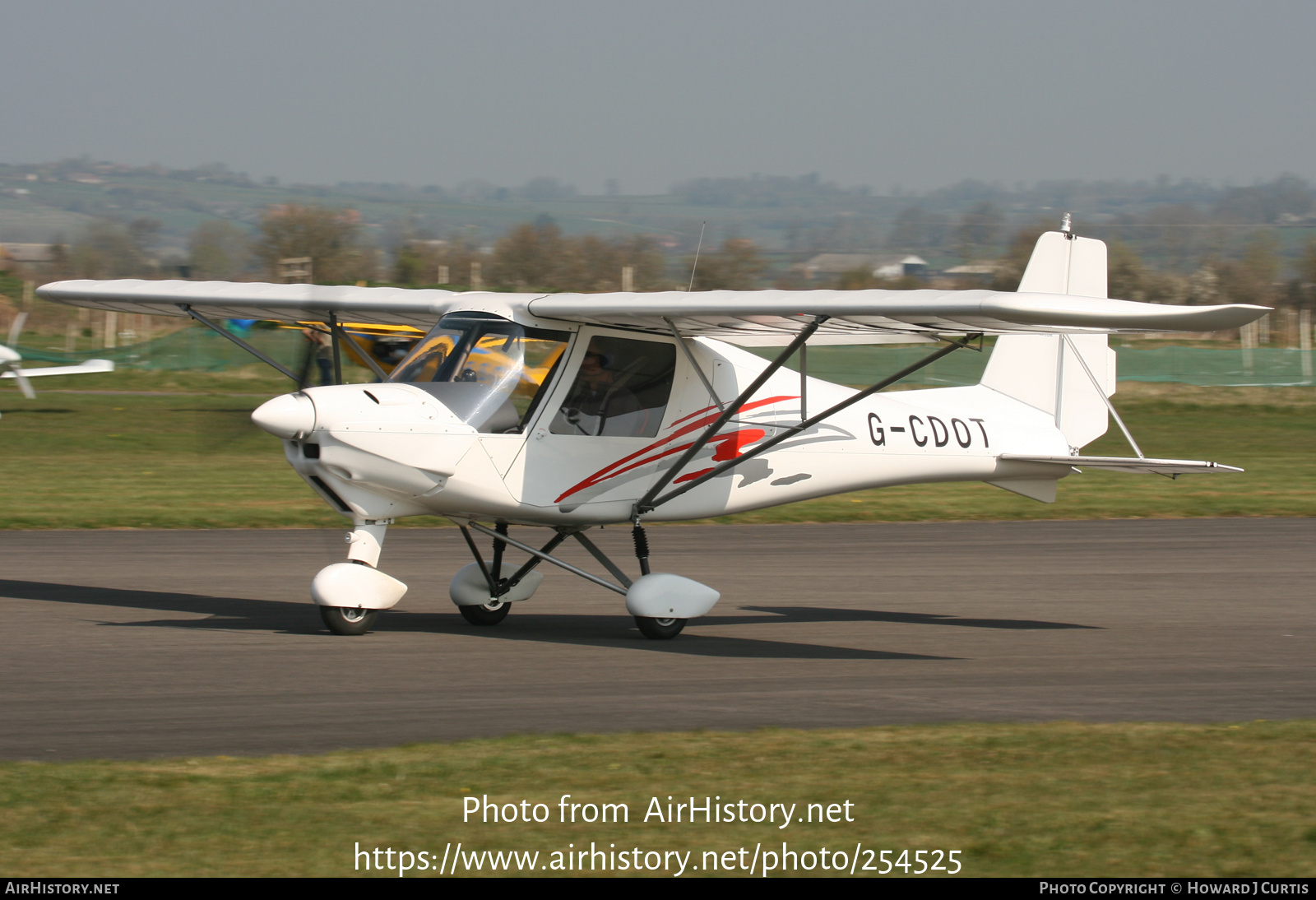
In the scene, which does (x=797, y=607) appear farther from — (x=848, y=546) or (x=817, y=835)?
(x=817, y=835)

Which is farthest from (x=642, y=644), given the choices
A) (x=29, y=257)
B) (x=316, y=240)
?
(x=29, y=257)

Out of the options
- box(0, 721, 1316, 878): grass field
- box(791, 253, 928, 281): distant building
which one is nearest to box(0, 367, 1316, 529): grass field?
box(0, 721, 1316, 878): grass field

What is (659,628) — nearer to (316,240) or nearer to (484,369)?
(484,369)

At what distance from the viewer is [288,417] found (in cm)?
929

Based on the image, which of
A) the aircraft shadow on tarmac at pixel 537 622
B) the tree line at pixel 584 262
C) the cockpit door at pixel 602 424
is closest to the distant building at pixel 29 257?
the tree line at pixel 584 262

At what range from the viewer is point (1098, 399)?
12.6 meters

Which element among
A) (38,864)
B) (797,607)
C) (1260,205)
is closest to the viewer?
(38,864)

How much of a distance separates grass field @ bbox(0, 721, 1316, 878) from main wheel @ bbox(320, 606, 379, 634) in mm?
3472

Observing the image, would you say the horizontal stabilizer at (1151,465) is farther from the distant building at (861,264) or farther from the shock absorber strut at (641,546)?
the distant building at (861,264)

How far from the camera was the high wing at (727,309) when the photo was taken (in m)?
8.27

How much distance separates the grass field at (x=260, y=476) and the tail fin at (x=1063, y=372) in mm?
6501

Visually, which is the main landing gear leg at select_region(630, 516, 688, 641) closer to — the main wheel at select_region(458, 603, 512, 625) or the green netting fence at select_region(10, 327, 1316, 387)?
the main wheel at select_region(458, 603, 512, 625)

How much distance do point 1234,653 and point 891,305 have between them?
3.70m

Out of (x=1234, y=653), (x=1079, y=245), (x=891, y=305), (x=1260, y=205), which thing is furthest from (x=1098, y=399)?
(x=1260, y=205)
